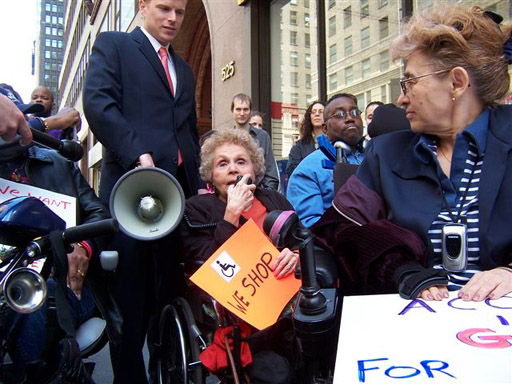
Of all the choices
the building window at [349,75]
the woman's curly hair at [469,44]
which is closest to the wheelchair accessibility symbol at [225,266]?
the woman's curly hair at [469,44]

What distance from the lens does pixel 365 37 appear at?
6.77m

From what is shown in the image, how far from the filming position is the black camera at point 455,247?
4.98ft

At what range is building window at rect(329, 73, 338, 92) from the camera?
745 cm

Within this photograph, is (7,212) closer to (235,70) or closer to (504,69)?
(504,69)

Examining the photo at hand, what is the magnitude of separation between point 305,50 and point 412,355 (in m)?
7.65

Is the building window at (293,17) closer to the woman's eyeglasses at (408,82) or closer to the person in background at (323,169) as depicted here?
the person in background at (323,169)

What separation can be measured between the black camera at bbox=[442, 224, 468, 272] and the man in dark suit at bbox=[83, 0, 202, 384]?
52.2 inches

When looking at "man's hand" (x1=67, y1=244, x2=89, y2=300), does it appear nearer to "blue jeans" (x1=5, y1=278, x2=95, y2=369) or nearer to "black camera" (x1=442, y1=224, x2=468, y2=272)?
"blue jeans" (x1=5, y1=278, x2=95, y2=369)

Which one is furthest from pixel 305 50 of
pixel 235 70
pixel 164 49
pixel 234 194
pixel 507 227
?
pixel 507 227

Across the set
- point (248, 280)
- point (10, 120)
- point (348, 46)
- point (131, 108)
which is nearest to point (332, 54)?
point (348, 46)

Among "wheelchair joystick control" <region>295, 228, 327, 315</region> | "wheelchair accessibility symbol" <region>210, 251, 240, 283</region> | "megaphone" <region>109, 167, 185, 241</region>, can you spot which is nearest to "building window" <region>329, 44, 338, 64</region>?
"megaphone" <region>109, 167, 185, 241</region>

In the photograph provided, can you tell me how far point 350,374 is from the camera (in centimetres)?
94

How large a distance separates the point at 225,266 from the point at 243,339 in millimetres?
300

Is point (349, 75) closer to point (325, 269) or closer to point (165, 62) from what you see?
point (165, 62)
